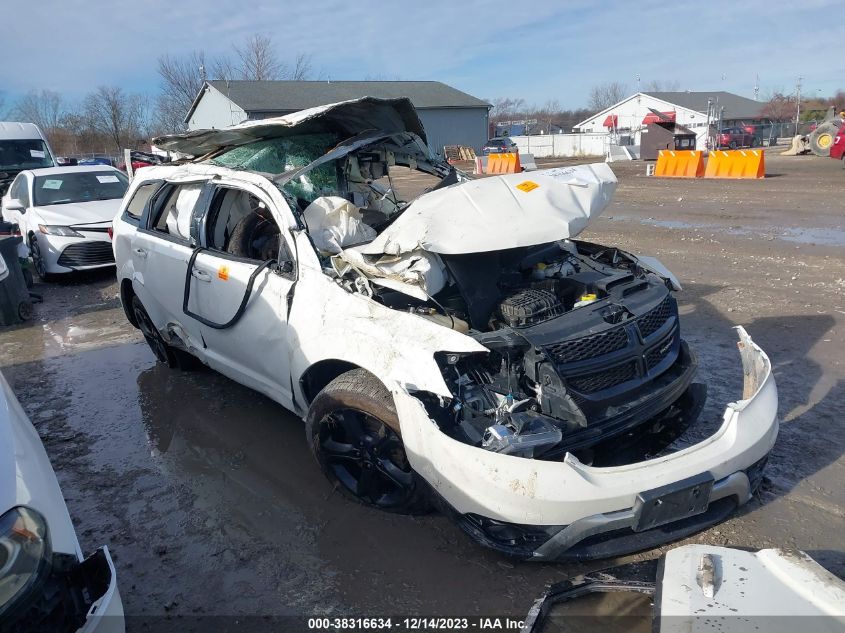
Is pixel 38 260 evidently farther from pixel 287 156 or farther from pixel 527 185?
pixel 527 185

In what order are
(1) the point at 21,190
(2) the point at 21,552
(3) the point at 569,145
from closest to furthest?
(2) the point at 21,552 < (1) the point at 21,190 < (3) the point at 569,145

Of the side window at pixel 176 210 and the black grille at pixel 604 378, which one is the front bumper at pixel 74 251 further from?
the black grille at pixel 604 378

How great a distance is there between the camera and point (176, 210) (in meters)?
4.95

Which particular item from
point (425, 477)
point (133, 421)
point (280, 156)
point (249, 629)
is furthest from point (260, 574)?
point (280, 156)

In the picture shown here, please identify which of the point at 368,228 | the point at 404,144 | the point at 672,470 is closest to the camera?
the point at 672,470

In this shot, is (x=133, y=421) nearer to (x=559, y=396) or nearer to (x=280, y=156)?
(x=280, y=156)

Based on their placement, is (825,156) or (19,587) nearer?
(19,587)

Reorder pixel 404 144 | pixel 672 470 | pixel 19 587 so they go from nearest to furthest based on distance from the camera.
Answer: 1. pixel 19 587
2. pixel 672 470
3. pixel 404 144

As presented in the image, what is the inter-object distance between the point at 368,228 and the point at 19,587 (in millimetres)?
2853

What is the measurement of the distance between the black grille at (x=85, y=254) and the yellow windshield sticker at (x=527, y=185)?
24.8ft

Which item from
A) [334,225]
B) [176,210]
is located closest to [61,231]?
[176,210]

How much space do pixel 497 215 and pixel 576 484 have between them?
5.62 feet

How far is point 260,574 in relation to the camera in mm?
3070

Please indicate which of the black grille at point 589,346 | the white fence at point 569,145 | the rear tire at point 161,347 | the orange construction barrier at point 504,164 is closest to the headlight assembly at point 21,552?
the black grille at point 589,346
